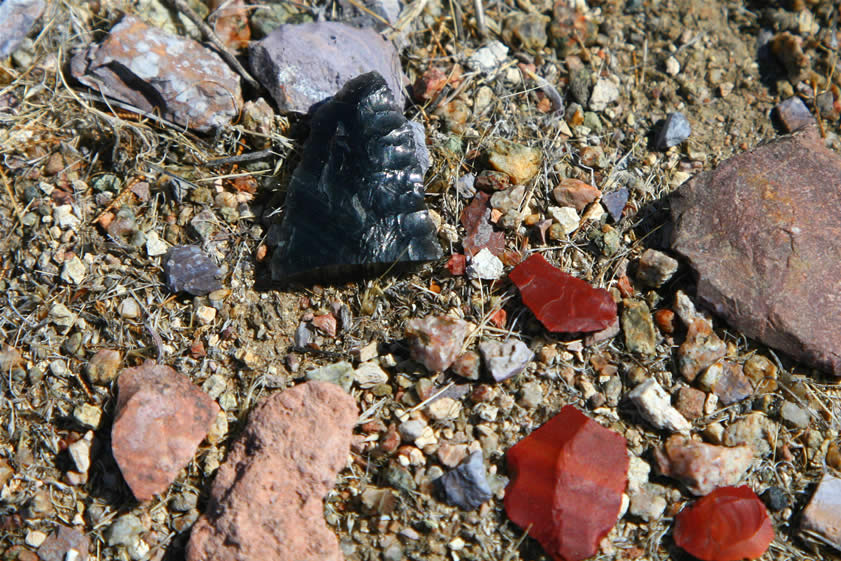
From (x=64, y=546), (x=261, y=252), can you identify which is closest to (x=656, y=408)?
(x=261, y=252)

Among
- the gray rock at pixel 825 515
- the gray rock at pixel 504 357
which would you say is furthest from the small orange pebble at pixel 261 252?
the gray rock at pixel 825 515

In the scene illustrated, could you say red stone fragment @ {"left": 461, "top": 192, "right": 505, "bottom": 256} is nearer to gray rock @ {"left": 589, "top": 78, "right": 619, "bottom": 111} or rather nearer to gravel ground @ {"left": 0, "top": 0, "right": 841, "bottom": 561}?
gravel ground @ {"left": 0, "top": 0, "right": 841, "bottom": 561}

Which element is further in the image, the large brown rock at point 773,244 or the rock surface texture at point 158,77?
the rock surface texture at point 158,77

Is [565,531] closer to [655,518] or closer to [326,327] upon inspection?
[655,518]

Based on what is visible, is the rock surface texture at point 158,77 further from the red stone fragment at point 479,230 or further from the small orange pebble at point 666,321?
the small orange pebble at point 666,321

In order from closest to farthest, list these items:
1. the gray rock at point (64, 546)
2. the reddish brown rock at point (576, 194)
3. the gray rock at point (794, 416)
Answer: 1. the gray rock at point (64, 546)
2. the gray rock at point (794, 416)
3. the reddish brown rock at point (576, 194)

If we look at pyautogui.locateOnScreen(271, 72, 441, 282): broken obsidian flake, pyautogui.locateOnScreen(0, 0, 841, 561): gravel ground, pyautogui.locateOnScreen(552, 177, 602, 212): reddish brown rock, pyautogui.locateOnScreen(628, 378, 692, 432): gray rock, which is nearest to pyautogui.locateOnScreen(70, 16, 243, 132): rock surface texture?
pyautogui.locateOnScreen(0, 0, 841, 561): gravel ground

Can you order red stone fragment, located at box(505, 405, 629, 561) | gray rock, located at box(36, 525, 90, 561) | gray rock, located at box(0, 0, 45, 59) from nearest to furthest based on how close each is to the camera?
1. red stone fragment, located at box(505, 405, 629, 561)
2. gray rock, located at box(36, 525, 90, 561)
3. gray rock, located at box(0, 0, 45, 59)
